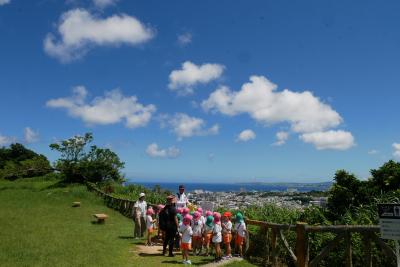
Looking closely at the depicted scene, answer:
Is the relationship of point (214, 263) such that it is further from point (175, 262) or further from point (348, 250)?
point (348, 250)

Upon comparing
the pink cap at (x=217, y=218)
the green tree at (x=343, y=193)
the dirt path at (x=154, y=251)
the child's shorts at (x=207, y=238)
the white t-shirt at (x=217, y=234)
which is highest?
the green tree at (x=343, y=193)

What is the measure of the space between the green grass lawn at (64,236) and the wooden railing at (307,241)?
1130 millimetres

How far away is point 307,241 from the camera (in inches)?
419

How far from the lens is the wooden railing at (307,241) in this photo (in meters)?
9.38

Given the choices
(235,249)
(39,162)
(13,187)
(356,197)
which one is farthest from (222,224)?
(39,162)

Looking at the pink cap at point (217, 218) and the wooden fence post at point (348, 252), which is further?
the pink cap at point (217, 218)

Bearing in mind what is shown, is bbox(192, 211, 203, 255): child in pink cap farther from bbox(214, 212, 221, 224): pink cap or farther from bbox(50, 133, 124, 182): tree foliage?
bbox(50, 133, 124, 182): tree foliage

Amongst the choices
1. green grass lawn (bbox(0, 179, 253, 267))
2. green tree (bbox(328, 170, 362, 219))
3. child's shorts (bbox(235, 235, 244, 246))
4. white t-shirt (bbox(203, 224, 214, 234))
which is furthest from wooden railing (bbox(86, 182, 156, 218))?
green tree (bbox(328, 170, 362, 219))

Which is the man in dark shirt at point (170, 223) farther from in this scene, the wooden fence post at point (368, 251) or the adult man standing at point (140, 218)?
the wooden fence post at point (368, 251)

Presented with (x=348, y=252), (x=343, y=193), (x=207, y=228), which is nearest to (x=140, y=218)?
(x=207, y=228)

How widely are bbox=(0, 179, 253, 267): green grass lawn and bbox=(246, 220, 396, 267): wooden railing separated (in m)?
1.13

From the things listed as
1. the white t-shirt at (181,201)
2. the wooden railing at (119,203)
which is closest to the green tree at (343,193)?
the white t-shirt at (181,201)

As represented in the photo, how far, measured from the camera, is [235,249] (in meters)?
14.3

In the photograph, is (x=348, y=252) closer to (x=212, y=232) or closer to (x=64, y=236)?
(x=212, y=232)
